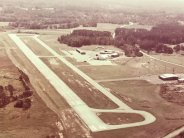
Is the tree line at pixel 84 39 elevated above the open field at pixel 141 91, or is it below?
above

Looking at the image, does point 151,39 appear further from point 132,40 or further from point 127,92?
point 127,92

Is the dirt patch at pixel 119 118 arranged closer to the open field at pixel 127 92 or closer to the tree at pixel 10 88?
the open field at pixel 127 92

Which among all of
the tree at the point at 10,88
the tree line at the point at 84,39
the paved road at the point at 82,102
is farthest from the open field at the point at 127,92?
the tree line at the point at 84,39

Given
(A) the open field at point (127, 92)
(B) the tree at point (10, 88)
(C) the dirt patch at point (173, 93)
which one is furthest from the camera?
(B) the tree at point (10, 88)

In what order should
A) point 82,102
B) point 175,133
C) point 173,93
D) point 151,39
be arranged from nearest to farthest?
point 175,133 → point 82,102 → point 173,93 → point 151,39

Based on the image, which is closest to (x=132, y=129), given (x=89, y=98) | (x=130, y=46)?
(x=89, y=98)

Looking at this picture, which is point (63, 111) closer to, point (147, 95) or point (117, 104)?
point (117, 104)

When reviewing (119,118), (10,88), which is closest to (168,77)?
(119,118)

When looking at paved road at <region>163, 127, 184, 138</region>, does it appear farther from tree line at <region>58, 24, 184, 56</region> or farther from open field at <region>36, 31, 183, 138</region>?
tree line at <region>58, 24, 184, 56</region>
